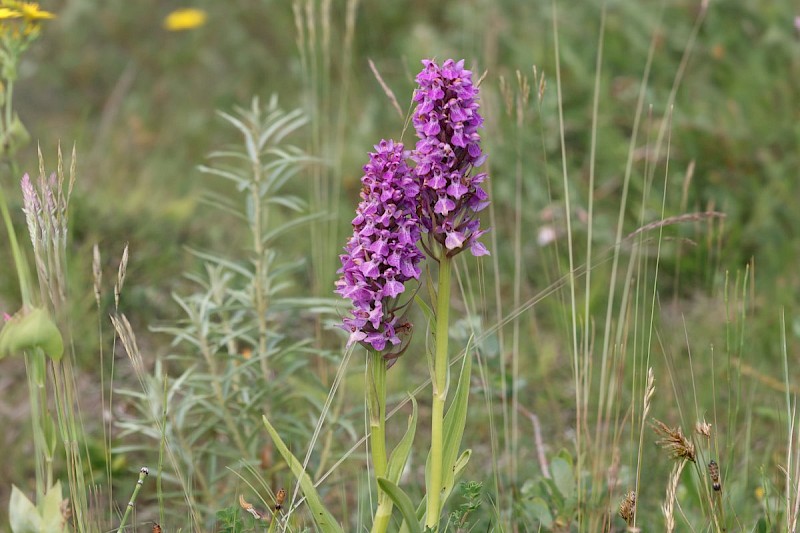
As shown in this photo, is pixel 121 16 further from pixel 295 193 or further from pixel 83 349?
pixel 83 349

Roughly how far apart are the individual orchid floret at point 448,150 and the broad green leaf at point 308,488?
15.3 inches

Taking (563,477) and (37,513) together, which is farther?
(563,477)

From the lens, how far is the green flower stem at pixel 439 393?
1476 mm

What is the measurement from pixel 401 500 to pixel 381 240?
0.39m

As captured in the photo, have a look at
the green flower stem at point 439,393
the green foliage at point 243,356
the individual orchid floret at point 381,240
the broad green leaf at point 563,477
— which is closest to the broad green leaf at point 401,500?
the green flower stem at point 439,393

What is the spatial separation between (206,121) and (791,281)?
3184 millimetres

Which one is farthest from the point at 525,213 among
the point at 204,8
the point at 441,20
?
the point at 204,8

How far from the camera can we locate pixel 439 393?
59.6 inches

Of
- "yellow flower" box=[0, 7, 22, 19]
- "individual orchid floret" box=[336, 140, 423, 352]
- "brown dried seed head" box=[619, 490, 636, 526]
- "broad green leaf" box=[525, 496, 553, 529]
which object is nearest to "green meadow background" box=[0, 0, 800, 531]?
"broad green leaf" box=[525, 496, 553, 529]

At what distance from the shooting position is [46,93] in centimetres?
546

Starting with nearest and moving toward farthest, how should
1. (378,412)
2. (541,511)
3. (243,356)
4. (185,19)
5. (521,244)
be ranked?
(378,412) → (541,511) → (243,356) → (521,244) → (185,19)

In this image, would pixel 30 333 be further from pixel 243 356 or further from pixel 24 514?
pixel 243 356

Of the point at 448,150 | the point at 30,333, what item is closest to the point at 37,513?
the point at 30,333

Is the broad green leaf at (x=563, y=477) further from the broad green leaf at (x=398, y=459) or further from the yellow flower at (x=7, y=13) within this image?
the yellow flower at (x=7, y=13)
